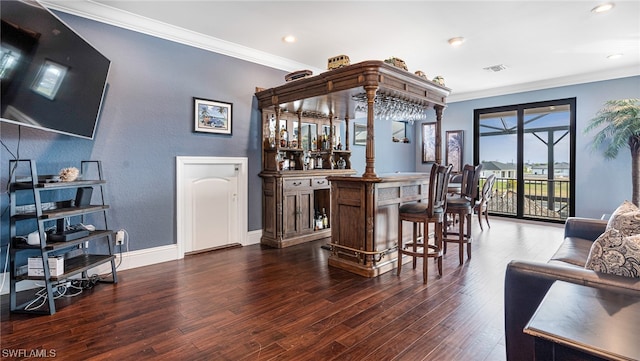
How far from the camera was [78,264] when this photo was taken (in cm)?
280

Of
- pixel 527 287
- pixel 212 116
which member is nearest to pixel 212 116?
pixel 212 116

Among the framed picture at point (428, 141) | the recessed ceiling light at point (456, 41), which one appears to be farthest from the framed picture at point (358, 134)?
the recessed ceiling light at point (456, 41)

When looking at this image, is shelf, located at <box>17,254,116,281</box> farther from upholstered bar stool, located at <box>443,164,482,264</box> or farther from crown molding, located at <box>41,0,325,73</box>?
upholstered bar stool, located at <box>443,164,482,264</box>

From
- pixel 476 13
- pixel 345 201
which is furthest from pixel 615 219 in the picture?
pixel 476 13

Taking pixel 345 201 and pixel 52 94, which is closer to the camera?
pixel 52 94

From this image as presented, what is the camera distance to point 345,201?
362 centimetres

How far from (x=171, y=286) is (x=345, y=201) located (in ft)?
6.41

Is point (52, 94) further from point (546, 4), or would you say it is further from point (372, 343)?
point (546, 4)

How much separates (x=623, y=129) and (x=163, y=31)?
6.77 m

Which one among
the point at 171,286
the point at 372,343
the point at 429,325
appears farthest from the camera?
the point at 171,286

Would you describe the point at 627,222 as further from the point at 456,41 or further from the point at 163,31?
the point at 163,31

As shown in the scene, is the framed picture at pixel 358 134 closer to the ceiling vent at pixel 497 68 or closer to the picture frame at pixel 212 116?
the ceiling vent at pixel 497 68

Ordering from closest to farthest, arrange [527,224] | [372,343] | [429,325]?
[372,343]
[429,325]
[527,224]

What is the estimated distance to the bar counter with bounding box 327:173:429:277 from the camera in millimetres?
3387
